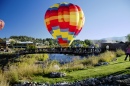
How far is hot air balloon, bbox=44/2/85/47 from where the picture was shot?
30703mm

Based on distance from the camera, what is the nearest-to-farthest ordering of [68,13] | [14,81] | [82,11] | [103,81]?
[103,81] < [14,81] < [68,13] < [82,11]

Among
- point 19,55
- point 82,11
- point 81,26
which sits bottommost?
point 19,55

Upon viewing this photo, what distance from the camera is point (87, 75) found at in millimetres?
15133

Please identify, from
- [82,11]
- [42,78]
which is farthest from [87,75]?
[82,11]

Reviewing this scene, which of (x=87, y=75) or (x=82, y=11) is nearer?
(x=87, y=75)

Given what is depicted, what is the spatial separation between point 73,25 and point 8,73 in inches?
705

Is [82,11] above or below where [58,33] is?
above

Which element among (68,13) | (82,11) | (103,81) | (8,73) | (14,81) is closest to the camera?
(103,81)

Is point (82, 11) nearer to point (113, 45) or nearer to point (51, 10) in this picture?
point (51, 10)

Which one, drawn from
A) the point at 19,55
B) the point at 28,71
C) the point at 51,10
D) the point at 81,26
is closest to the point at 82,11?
the point at 81,26

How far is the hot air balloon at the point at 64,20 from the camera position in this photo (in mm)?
30703

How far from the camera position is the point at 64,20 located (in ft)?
102

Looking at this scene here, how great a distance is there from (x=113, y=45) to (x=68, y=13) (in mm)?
18200

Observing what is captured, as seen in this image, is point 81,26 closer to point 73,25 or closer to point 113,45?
point 73,25
